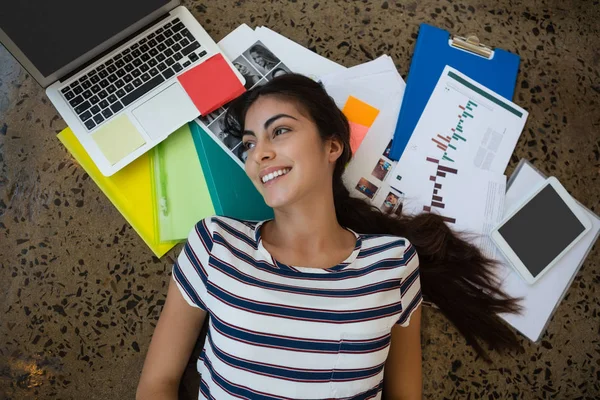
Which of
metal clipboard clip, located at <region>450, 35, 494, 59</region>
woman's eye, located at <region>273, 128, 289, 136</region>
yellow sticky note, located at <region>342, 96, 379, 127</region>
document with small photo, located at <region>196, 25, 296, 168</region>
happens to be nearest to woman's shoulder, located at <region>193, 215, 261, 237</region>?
woman's eye, located at <region>273, 128, 289, 136</region>

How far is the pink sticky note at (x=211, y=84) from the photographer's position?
1.11 meters

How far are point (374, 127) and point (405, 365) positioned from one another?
63cm

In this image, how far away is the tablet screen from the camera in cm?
121

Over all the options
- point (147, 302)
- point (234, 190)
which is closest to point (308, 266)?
point (234, 190)

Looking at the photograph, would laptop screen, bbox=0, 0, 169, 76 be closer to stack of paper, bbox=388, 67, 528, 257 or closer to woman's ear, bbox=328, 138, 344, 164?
woman's ear, bbox=328, 138, 344, 164

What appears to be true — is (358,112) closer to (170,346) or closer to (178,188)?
(178,188)

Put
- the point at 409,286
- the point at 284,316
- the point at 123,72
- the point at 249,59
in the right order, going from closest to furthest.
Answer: the point at 284,316
the point at 409,286
the point at 123,72
the point at 249,59

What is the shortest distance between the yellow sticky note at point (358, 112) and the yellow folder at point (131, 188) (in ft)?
1.83

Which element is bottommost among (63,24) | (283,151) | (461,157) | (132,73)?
(461,157)

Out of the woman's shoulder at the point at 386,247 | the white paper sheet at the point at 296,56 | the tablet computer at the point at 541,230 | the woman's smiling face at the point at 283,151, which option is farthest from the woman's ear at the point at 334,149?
the tablet computer at the point at 541,230

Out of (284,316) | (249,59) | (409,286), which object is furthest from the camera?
(249,59)

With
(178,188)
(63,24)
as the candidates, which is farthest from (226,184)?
(63,24)

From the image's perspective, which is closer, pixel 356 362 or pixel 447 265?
pixel 356 362

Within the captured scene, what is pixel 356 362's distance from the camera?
0.88m
